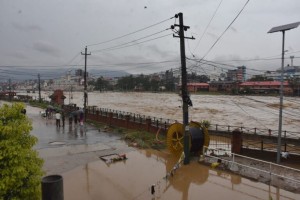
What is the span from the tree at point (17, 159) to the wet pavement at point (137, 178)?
514cm

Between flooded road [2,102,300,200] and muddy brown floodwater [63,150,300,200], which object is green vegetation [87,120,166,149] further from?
muddy brown floodwater [63,150,300,200]

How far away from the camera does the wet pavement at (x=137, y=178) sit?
37.9 ft

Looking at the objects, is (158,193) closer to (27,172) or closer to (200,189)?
(200,189)

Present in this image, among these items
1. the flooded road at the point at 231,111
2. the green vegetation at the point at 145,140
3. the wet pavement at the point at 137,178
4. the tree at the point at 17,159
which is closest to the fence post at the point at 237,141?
the wet pavement at the point at 137,178

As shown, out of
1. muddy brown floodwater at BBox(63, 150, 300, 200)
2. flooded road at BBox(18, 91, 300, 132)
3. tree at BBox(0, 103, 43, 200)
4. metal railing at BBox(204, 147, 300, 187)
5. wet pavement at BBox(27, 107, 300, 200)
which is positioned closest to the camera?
tree at BBox(0, 103, 43, 200)

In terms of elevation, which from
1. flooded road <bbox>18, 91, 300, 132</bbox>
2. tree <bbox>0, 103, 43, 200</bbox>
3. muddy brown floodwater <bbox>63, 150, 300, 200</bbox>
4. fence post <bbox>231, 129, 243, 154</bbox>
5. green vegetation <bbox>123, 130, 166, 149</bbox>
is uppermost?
tree <bbox>0, 103, 43, 200</bbox>

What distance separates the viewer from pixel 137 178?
13617 millimetres

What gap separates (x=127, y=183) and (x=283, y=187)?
20.8ft

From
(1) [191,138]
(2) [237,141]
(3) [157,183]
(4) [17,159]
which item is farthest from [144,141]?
(4) [17,159]

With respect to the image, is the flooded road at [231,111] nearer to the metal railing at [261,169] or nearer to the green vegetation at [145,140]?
the green vegetation at [145,140]

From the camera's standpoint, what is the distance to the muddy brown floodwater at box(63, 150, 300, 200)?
11.5 metres

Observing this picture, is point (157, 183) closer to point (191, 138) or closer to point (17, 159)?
point (191, 138)

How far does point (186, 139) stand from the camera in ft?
51.4

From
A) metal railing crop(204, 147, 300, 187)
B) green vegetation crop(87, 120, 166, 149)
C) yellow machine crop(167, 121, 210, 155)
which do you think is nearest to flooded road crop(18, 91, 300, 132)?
yellow machine crop(167, 121, 210, 155)
